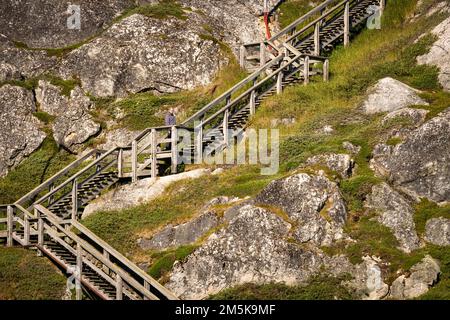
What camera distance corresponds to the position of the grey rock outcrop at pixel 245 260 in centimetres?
2816

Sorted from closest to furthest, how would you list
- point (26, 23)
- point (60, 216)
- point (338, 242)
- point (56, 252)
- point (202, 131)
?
point (338, 242), point (56, 252), point (60, 216), point (202, 131), point (26, 23)

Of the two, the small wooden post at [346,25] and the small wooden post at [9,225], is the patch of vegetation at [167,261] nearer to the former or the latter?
the small wooden post at [9,225]

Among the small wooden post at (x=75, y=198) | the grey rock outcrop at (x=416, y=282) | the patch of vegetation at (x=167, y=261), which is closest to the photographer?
the grey rock outcrop at (x=416, y=282)

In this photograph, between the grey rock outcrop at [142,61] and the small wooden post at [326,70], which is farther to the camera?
the grey rock outcrop at [142,61]

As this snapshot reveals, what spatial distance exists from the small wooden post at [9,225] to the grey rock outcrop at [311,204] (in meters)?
8.98

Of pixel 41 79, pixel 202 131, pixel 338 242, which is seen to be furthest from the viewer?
pixel 41 79

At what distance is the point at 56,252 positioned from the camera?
105ft

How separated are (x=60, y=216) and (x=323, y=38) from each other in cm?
1652

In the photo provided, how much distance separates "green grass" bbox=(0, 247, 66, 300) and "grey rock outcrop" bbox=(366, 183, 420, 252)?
34.3ft

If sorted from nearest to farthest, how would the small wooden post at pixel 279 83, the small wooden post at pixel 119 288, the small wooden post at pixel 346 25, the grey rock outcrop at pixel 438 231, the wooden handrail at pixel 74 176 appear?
the grey rock outcrop at pixel 438 231 → the small wooden post at pixel 119 288 → the wooden handrail at pixel 74 176 → the small wooden post at pixel 279 83 → the small wooden post at pixel 346 25

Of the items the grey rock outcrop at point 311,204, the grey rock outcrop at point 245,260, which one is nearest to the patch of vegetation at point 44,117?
the grey rock outcrop at point 311,204

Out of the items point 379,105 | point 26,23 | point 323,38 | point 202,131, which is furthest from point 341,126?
point 26,23

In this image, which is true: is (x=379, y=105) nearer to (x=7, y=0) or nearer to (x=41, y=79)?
(x=41, y=79)

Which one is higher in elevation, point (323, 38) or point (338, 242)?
point (323, 38)
